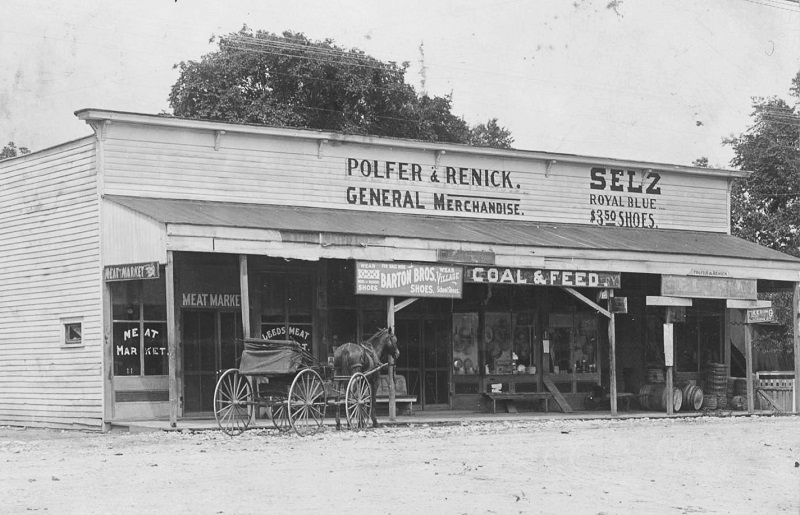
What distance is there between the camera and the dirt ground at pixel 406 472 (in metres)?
11.8

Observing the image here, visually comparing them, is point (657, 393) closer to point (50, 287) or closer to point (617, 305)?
point (617, 305)

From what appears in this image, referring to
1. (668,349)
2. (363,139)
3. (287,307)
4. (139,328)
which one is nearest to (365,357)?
(287,307)

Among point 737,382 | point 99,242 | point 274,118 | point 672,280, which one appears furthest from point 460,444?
point 274,118

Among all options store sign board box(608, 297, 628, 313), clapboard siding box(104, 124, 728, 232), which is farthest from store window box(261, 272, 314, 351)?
store sign board box(608, 297, 628, 313)

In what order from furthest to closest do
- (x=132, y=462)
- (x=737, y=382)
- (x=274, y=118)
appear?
1. (x=274, y=118)
2. (x=737, y=382)
3. (x=132, y=462)

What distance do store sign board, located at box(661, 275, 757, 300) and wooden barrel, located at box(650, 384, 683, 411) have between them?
2.58 metres

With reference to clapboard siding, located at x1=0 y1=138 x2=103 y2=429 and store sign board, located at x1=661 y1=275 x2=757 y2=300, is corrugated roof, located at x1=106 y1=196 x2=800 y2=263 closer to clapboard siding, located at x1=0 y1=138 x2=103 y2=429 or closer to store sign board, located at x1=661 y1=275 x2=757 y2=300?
store sign board, located at x1=661 y1=275 x2=757 y2=300

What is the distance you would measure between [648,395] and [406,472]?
15394 millimetres

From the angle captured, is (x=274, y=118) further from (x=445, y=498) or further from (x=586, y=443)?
(x=445, y=498)

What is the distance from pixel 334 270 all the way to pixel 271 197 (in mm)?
2051

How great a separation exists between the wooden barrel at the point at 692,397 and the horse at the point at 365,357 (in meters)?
9.52

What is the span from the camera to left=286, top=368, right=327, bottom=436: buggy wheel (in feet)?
63.8

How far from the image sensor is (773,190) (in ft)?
132

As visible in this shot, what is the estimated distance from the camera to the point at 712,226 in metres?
31.8
